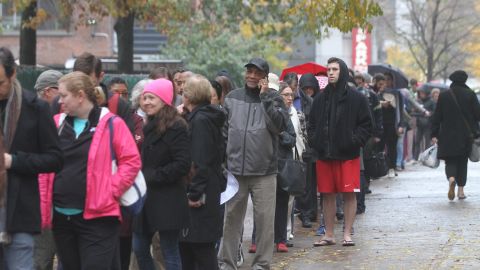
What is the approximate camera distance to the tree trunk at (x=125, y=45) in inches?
948

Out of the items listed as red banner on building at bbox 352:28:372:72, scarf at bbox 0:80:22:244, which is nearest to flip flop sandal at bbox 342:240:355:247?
scarf at bbox 0:80:22:244

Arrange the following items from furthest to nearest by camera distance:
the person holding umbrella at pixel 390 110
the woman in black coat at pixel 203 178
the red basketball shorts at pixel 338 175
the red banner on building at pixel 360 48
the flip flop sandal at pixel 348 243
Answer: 1. the red banner on building at pixel 360 48
2. the person holding umbrella at pixel 390 110
3. the flip flop sandal at pixel 348 243
4. the red basketball shorts at pixel 338 175
5. the woman in black coat at pixel 203 178

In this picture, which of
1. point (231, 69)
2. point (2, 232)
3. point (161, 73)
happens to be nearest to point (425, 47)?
point (231, 69)

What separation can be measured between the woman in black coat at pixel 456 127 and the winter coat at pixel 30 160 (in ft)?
33.6

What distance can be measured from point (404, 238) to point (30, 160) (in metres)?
6.68

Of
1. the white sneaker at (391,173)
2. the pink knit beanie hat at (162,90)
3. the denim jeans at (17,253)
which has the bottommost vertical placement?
the white sneaker at (391,173)

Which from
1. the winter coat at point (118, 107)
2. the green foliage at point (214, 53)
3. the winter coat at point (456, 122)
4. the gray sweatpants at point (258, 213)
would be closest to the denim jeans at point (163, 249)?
the winter coat at point (118, 107)

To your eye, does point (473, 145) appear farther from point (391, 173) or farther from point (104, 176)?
point (104, 176)

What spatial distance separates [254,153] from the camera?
10.0m

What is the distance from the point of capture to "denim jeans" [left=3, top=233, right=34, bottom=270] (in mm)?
6602

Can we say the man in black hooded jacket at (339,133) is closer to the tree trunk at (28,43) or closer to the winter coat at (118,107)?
the winter coat at (118,107)

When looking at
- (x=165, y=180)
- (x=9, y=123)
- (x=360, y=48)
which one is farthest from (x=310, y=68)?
(x=360, y=48)

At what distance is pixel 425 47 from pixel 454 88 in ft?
96.1

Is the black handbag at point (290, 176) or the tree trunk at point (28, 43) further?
the tree trunk at point (28, 43)
